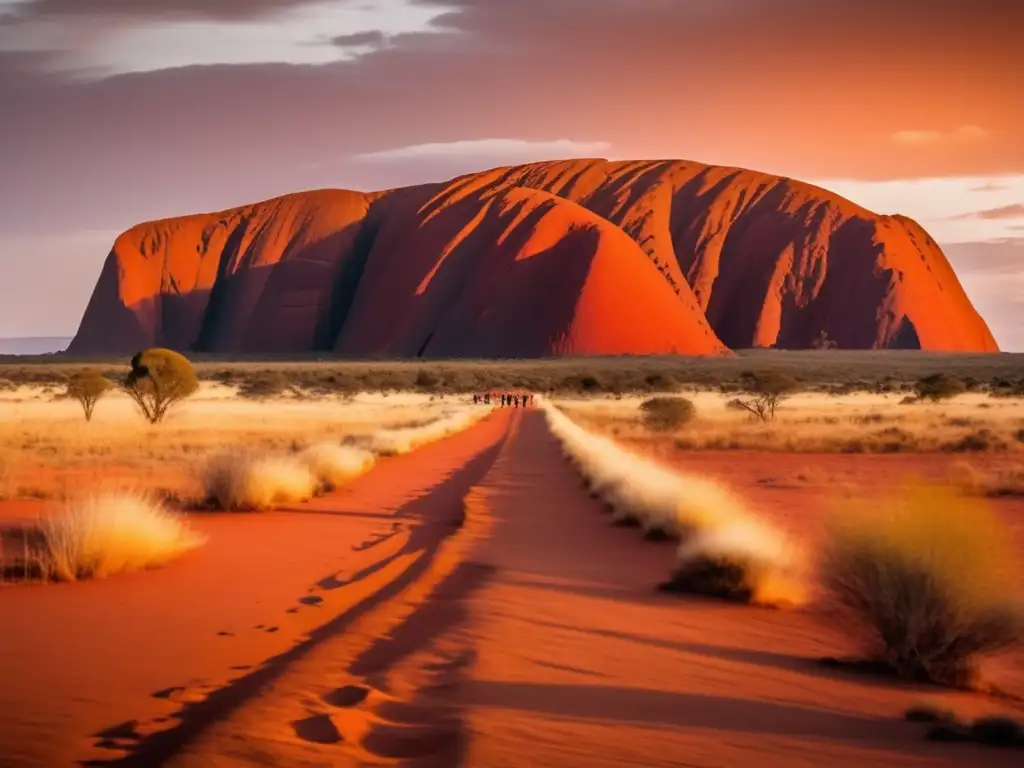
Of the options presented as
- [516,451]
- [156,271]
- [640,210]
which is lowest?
[516,451]

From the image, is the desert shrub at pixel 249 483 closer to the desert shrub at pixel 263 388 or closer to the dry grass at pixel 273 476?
the dry grass at pixel 273 476

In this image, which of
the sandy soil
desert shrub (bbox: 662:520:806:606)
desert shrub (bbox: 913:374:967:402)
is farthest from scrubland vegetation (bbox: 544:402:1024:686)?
desert shrub (bbox: 913:374:967:402)

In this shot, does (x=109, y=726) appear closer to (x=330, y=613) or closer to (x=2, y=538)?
(x=330, y=613)

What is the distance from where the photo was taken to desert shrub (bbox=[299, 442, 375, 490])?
17.3 meters

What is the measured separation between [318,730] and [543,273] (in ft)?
301

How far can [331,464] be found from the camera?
17.8m

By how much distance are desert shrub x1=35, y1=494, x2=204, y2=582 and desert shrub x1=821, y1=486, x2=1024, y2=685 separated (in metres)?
6.18

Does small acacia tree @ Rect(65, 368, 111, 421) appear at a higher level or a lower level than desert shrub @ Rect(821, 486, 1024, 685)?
lower

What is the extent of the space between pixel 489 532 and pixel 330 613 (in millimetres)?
4587

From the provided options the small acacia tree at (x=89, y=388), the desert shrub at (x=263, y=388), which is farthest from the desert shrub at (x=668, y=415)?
the desert shrub at (x=263, y=388)

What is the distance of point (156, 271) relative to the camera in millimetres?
122625

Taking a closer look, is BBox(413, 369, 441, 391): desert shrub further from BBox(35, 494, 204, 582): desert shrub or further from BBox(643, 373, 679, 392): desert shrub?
BBox(35, 494, 204, 582): desert shrub

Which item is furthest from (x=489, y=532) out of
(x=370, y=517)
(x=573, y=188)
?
(x=573, y=188)

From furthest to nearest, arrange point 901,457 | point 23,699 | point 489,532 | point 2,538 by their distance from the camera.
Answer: point 901,457 → point 489,532 → point 2,538 → point 23,699
